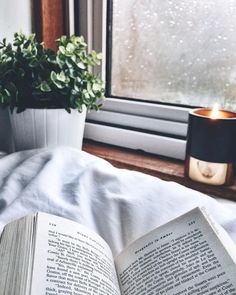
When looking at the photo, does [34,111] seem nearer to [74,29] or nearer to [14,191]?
[14,191]

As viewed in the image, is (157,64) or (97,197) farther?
(157,64)

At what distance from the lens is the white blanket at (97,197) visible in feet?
1.95

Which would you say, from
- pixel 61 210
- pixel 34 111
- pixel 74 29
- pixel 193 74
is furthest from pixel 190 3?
pixel 61 210

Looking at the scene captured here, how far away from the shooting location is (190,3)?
0.89 m

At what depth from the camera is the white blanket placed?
595 mm

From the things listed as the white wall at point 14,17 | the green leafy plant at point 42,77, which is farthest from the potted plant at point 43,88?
the white wall at point 14,17

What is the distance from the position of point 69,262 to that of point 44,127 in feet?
1.28

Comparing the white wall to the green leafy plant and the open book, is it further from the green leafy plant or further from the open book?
the open book

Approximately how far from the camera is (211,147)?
2.31 ft

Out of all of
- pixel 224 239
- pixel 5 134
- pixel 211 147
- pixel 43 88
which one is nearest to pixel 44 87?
pixel 43 88

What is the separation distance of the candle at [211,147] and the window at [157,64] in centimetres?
A: 14

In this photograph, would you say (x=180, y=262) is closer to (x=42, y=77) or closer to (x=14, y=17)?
(x=42, y=77)

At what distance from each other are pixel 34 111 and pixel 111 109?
324 mm

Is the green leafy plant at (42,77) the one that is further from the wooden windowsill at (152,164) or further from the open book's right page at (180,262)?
the open book's right page at (180,262)
